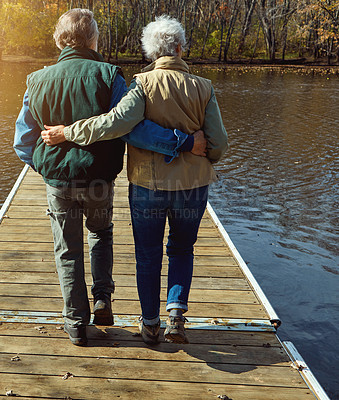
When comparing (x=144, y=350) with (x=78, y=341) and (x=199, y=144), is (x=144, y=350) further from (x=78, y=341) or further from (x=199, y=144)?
(x=199, y=144)

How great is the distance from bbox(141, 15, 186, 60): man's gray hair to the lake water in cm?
324

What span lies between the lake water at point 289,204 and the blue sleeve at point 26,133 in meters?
3.26

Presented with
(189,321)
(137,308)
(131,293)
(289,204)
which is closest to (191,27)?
(289,204)

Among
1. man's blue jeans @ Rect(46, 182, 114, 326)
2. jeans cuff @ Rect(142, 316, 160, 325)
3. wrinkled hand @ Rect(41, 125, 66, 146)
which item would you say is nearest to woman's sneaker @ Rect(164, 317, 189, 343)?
jeans cuff @ Rect(142, 316, 160, 325)

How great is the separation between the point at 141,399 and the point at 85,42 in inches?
80.1

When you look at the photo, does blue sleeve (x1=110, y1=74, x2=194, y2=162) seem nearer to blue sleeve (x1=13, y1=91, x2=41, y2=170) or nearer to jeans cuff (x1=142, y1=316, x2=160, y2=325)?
blue sleeve (x1=13, y1=91, x2=41, y2=170)

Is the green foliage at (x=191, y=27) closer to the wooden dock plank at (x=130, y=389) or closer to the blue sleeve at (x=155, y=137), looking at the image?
the blue sleeve at (x=155, y=137)

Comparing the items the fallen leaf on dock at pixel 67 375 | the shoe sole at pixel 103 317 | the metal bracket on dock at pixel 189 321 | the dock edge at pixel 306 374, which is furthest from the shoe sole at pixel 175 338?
the dock edge at pixel 306 374

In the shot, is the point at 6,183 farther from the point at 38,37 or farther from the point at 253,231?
the point at 38,37

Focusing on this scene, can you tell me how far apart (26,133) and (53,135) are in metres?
0.28

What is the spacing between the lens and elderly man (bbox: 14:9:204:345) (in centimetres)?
257

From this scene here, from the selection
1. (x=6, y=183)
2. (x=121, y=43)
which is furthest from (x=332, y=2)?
(x=6, y=183)

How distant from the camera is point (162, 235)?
282cm

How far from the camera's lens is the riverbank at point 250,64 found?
35.1 meters
